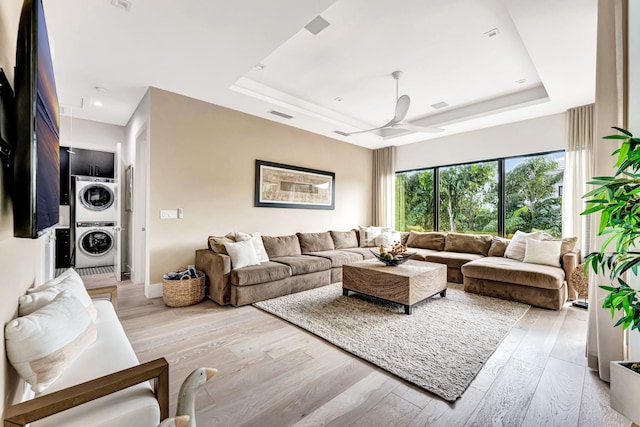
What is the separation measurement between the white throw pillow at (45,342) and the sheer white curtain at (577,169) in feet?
18.1

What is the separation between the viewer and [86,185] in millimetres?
5535

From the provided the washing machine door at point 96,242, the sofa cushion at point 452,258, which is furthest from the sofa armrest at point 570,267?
the washing machine door at point 96,242

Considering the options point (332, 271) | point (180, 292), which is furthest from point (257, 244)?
point (332, 271)

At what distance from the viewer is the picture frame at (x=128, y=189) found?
4730 mm

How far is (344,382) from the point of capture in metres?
1.91

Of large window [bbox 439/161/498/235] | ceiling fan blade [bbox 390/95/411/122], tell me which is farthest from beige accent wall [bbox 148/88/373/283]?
large window [bbox 439/161/498/235]

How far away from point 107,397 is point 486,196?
579 cm

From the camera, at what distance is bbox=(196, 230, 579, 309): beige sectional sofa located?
3371 mm

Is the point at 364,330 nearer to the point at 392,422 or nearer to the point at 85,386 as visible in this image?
the point at 392,422

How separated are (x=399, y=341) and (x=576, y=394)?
114cm

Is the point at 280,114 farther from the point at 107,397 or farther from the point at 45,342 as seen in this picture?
the point at 107,397

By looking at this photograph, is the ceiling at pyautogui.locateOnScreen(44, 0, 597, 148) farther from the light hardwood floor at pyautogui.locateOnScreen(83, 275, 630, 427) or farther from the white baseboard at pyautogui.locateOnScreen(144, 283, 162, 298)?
the light hardwood floor at pyautogui.locateOnScreen(83, 275, 630, 427)

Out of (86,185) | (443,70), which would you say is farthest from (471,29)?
(86,185)

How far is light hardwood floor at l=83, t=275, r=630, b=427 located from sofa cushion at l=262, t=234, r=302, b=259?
1563 millimetres
